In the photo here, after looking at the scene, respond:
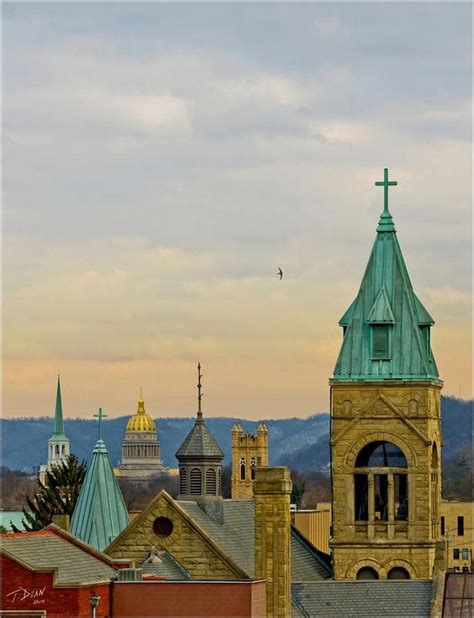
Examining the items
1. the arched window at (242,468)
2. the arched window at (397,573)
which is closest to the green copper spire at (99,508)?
the arched window at (397,573)

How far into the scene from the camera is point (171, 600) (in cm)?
7138

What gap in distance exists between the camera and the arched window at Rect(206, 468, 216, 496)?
93.1m

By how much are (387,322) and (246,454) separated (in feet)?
237

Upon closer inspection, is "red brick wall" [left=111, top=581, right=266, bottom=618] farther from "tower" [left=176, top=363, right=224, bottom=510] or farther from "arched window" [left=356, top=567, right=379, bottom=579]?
"arched window" [left=356, top=567, right=379, bottom=579]

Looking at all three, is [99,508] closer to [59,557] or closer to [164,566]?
[164,566]

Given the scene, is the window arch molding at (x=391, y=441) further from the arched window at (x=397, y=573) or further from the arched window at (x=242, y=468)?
the arched window at (x=242, y=468)

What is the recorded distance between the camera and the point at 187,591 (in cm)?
7131

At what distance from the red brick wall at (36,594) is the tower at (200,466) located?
974 inches

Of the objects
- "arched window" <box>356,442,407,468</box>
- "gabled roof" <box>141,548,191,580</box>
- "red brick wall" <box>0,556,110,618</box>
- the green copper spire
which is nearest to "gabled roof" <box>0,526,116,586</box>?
"red brick wall" <box>0,556,110,618</box>

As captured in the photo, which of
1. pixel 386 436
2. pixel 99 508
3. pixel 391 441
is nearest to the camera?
pixel 386 436

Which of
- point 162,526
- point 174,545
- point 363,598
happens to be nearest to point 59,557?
point 174,545

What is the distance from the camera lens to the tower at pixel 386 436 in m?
95.9

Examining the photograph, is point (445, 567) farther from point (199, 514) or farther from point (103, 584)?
point (103, 584)

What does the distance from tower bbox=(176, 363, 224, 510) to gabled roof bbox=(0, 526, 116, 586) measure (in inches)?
676
